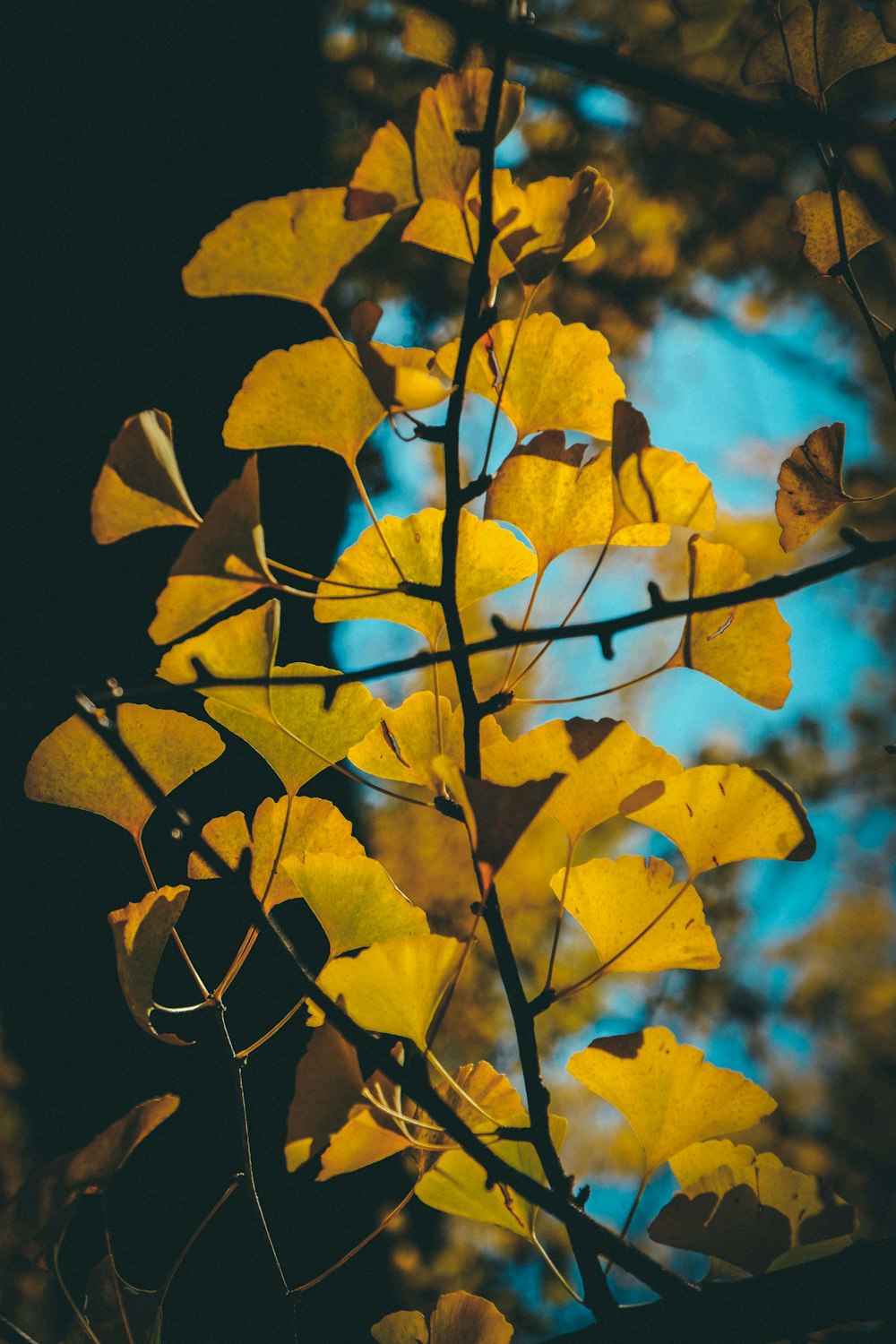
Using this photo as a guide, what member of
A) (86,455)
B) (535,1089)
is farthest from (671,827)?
(86,455)

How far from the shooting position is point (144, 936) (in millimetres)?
384

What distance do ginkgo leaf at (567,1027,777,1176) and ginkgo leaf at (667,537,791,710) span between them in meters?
0.19

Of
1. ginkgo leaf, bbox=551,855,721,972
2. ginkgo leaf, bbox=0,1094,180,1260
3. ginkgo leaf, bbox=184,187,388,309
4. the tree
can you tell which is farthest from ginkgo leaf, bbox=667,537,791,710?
ginkgo leaf, bbox=0,1094,180,1260

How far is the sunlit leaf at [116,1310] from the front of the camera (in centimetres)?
44

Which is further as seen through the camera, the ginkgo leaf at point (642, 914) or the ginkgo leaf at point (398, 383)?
the ginkgo leaf at point (642, 914)

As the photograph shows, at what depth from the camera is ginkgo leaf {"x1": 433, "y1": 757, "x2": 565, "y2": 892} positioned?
0.30 m

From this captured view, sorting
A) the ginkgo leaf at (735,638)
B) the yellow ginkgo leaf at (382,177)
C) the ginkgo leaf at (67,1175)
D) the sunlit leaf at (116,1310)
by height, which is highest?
the yellow ginkgo leaf at (382,177)

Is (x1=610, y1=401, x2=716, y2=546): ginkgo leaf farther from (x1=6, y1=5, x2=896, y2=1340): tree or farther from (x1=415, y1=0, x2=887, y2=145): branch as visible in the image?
(x1=415, y1=0, x2=887, y2=145): branch

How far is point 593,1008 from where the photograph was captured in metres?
3.40

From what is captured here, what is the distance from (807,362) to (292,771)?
2.73 meters

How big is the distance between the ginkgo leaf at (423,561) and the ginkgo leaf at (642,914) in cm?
16

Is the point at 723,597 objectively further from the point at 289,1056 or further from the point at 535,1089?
the point at 289,1056

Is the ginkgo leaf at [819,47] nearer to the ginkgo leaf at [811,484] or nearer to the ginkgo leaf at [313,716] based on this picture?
the ginkgo leaf at [811,484]

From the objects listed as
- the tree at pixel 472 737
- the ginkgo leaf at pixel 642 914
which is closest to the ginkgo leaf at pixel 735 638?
the tree at pixel 472 737
